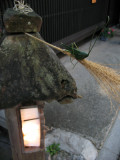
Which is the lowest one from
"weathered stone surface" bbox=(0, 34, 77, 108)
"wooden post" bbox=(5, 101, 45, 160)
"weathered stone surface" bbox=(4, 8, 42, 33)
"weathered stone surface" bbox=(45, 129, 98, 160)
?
"weathered stone surface" bbox=(45, 129, 98, 160)

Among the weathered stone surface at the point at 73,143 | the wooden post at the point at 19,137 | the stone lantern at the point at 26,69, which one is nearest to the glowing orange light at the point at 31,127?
the wooden post at the point at 19,137

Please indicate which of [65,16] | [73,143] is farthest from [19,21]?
[65,16]

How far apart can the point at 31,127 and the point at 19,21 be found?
0.92 metres

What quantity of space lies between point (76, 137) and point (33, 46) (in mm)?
1909

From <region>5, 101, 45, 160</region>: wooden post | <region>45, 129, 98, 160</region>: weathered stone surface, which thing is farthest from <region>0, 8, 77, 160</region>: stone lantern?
<region>45, 129, 98, 160</region>: weathered stone surface

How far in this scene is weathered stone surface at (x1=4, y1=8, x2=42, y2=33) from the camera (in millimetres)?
950

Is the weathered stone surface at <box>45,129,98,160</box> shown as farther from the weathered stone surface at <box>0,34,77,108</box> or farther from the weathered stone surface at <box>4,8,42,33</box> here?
the weathered stone surface at <box>4,8,42,33</box>

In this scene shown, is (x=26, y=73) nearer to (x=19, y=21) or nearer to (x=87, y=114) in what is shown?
(x=19, y=21)

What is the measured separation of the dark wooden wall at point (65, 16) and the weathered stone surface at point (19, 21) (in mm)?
2432

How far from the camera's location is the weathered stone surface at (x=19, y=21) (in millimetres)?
950

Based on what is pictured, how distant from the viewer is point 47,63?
1015 mm

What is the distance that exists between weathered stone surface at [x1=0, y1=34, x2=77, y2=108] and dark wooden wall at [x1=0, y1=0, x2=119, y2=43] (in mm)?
2509

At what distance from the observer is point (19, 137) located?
4.66ft

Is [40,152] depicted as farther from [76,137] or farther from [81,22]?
[81,22]
